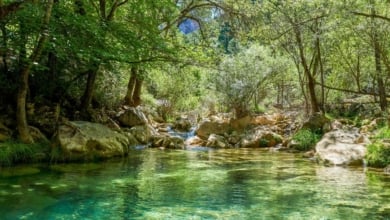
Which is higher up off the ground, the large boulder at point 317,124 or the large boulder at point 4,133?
the large boulder at point 317,124

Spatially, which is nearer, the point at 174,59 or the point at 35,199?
the point at 35,199

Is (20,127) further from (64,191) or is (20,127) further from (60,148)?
(64,191)

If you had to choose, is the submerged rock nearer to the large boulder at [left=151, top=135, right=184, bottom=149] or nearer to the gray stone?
the large boulder at [left=151, top=135, right=184, bottom=149]

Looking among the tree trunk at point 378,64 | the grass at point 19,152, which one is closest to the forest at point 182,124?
the grass at point 19,152

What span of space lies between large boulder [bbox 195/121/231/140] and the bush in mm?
4066

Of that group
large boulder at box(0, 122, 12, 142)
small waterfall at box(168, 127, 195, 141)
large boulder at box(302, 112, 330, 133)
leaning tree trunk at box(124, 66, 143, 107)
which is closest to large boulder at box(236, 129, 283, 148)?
large boulder at box(302, 112, 330, 133)

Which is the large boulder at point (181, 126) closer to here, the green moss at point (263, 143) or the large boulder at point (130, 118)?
the large boulder at point (130, 118)

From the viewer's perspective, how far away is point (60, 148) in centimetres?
1171

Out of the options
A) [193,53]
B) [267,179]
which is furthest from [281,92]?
[267,179]

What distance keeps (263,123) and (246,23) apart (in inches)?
251

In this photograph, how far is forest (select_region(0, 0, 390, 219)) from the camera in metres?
7.43

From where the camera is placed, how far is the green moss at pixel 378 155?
11.6m

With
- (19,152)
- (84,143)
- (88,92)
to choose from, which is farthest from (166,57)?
(19,152)

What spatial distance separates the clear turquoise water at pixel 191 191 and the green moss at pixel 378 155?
79 cm
